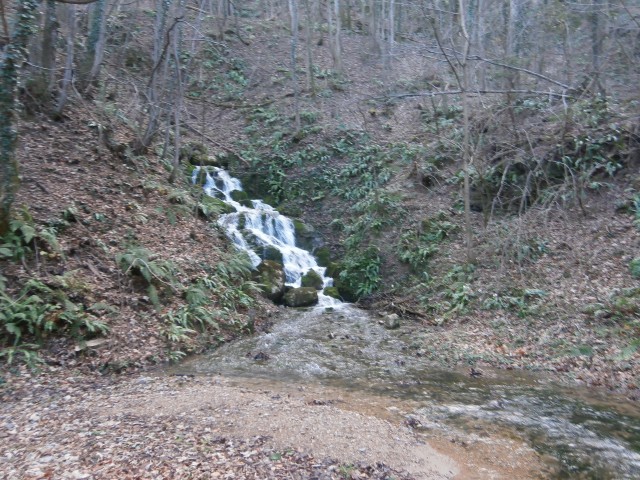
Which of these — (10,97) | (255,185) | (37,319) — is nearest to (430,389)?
(37,319)

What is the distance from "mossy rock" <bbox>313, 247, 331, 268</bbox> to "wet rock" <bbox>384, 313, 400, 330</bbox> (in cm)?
442

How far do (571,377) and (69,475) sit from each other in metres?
8.45

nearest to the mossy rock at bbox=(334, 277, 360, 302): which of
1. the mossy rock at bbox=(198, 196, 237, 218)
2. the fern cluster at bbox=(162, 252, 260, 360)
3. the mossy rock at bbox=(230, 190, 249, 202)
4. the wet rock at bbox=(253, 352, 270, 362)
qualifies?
the fern cluster at bbox=(162, 252, 260, 360)

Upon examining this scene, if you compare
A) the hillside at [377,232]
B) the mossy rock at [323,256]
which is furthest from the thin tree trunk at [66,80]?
the mossy rock at [323,256]

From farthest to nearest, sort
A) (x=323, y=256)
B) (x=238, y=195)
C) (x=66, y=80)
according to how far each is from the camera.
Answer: (x=238, y=195) < (x=323, y=256) < (x=66, y=80)

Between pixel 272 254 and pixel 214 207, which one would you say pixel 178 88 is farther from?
pixel 272 254

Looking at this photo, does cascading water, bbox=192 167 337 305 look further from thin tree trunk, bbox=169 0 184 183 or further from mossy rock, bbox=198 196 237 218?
thin tree trunk, bbox=169 0 184 183

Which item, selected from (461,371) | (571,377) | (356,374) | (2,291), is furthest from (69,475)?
(571,377)

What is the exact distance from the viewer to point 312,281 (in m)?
16.6

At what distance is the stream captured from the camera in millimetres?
6602

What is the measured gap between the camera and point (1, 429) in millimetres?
5949

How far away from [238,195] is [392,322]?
372 inches

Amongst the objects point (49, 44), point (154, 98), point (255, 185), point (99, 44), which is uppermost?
point (99, 44)

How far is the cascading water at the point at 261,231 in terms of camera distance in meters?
16.7
